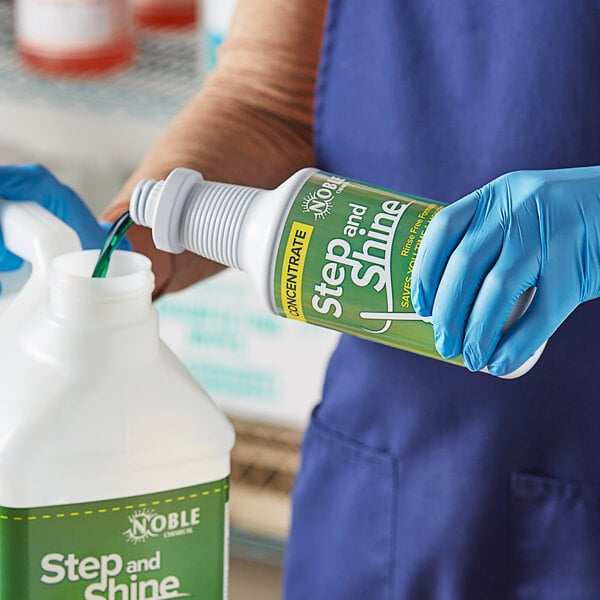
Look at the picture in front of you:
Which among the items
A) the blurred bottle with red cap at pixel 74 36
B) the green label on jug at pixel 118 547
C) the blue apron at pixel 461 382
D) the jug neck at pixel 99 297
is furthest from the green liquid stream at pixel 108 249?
the blurred bottle with red cap at pixel 74 36

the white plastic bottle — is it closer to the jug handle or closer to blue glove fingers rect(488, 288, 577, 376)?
the jug handle

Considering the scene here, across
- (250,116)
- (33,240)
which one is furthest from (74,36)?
(33,240)

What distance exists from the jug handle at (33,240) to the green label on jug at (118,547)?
119 mm

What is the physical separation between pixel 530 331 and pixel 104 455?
0.21 meters

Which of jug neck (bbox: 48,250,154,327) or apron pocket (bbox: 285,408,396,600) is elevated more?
jug neck (bbox: 48,250,154,327)

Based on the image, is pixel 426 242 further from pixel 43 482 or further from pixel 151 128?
pixel 151 128

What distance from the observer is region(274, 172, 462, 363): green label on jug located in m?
0.59

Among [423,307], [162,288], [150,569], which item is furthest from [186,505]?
[162,288]

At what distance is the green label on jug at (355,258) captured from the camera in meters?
0.59

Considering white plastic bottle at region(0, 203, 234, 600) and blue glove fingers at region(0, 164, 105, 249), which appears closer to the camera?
white plastic bottle at region(0, 203, 234, 600)

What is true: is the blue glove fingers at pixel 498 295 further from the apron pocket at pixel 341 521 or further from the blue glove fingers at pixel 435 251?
the apron pocket at pixel 341 521

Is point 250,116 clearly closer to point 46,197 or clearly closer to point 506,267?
point 46,197

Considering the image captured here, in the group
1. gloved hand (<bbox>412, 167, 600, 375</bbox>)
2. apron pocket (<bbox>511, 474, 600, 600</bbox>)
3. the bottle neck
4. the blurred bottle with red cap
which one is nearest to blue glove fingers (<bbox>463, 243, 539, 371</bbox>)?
gloved hand (<bbox>412, 167, 600, 375</bbox>)

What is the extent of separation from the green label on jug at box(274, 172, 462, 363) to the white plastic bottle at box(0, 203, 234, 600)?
2.9 inches
